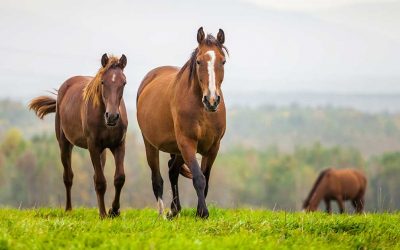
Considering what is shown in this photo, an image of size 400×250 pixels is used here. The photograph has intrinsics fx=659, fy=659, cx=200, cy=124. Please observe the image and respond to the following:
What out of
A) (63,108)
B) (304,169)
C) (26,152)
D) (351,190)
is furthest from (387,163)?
(63,108)

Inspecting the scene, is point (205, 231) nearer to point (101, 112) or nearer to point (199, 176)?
point (199, 176)

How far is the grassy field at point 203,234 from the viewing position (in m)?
7.77

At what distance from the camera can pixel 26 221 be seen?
8.88 meters

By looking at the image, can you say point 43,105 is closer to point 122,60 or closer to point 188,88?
point 122,60

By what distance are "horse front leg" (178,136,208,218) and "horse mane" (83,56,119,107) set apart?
2.08m

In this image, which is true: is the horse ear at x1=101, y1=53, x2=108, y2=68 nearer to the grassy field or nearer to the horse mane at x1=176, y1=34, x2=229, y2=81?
the horse mane at x1=176, y1=34, x2=229, y2=81

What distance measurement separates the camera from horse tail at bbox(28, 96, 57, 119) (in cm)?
1558

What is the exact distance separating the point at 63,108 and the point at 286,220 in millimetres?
6155

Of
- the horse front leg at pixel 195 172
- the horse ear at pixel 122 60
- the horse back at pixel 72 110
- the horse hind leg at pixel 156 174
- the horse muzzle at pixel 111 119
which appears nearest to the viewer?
the horse front leg at pixel 195 172

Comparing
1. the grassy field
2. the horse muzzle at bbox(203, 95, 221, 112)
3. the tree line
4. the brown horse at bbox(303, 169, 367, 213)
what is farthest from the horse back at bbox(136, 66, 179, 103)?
the tree line

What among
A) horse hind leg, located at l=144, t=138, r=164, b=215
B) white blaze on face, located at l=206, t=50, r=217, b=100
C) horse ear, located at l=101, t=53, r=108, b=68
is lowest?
horse hind leg, located at l=144, t=138, r=164, b=215

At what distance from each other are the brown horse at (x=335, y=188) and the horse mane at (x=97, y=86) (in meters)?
21.0

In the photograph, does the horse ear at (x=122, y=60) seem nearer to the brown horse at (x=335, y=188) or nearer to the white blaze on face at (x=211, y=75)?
the white blaze on face at (x=211, y=75)

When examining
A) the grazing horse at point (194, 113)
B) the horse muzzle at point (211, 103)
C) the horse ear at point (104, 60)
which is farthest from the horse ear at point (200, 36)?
the horse ear at point (104, 60)
